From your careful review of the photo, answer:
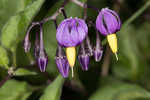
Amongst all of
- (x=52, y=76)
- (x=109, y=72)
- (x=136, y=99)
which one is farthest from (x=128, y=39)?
(x=52, y=76)

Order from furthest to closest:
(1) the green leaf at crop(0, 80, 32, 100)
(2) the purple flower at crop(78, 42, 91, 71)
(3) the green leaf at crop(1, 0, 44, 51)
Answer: (1) the green leaf at crop(0, 80, 32, 100)
(2) the purple flower at crop(78, 42, 91, 71)
(3) the green leaf at crop(1, 0, 44, 51)

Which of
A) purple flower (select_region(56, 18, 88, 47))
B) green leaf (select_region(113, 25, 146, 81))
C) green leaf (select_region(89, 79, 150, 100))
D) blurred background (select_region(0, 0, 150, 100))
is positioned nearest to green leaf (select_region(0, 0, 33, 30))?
blurred background (select_region(0, 0, 150, 100))

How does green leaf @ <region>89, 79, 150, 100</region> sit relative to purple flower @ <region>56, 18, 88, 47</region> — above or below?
below

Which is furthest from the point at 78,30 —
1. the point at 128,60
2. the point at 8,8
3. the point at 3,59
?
the point at 128,60

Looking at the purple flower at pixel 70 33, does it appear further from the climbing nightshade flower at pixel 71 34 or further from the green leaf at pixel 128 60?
the green leaf at pixel 128 60

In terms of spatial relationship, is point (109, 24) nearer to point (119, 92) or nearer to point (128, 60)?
point (119, 92)

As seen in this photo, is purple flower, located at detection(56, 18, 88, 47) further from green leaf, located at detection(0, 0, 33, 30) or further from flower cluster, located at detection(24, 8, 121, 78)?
green leaf, located at detection(0, 0, 33, 30)

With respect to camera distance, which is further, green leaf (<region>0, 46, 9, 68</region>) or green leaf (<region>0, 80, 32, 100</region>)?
green leaf (<region>0, 80, 32, 100</region>)
